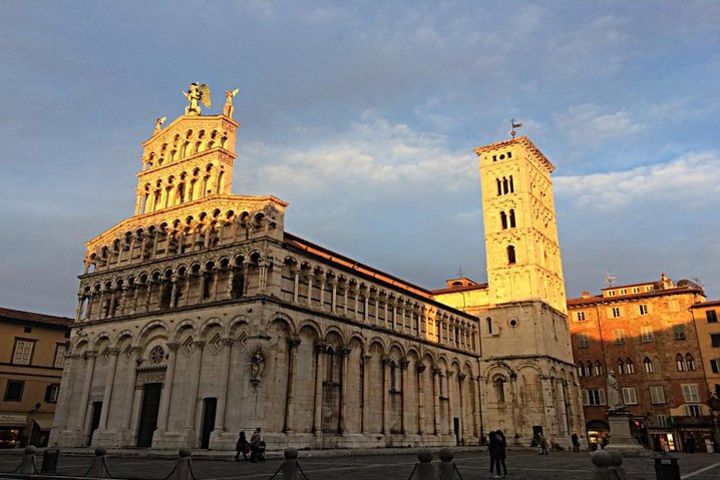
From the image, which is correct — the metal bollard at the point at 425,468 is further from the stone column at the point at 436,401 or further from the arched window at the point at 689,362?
the arched window at the point at 689,362

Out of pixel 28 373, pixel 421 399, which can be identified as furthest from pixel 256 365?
pixel 28 373

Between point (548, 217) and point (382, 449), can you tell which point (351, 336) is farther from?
point (548, 217)

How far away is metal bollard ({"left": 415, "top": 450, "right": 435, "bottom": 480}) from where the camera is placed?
491 inches

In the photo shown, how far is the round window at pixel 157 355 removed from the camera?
33.5m

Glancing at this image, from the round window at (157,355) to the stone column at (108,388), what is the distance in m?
3.25

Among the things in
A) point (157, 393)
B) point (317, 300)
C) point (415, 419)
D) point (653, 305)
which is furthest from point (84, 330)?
point (653, 305)

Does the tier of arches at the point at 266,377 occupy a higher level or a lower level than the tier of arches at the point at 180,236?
lower

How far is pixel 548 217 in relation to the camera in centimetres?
5972

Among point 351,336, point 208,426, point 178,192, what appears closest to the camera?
point 208,426

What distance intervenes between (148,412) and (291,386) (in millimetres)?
9792

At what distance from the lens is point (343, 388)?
3388 cm

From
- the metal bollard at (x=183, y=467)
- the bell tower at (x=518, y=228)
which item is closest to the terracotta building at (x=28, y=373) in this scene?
the metal bollard at (x=183, y=467)

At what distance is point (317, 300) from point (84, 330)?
17388 millimetres

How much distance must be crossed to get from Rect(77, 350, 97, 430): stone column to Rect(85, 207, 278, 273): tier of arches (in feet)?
20.5
